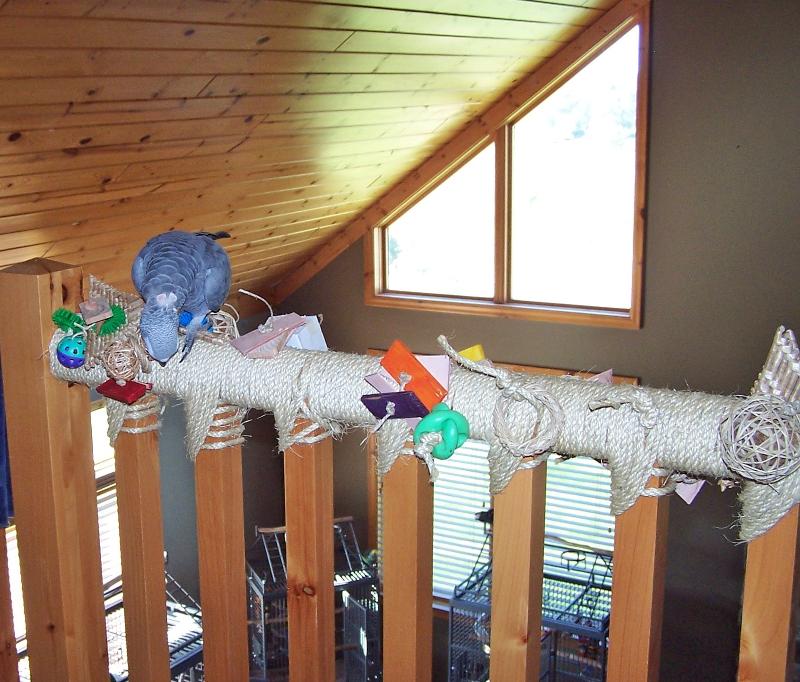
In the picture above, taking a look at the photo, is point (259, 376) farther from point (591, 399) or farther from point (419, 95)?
point (419, 95)

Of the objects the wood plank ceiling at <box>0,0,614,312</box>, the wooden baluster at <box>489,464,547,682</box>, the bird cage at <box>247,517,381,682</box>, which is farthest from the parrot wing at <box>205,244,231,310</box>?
the bird cage at <box>247,517,381,682</box>

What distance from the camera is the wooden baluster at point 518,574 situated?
74 centimetres

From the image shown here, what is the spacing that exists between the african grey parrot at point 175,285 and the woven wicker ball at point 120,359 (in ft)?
0.15

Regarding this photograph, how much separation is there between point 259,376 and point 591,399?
1.07 feet

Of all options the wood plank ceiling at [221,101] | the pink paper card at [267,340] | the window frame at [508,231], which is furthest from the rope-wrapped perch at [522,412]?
the window frame at [508,231]

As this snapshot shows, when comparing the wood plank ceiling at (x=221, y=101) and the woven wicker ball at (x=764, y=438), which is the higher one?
the wood plank ceiling at (x=221, y=101)

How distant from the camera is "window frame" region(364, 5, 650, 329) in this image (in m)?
3.57

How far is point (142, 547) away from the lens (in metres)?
0.96

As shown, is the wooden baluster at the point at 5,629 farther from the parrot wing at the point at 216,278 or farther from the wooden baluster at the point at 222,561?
the parrot wing at the point at 216,278

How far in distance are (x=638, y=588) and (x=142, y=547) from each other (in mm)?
543

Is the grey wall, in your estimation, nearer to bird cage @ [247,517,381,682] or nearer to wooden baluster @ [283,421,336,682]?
bird cage @ [247,517,381,682]

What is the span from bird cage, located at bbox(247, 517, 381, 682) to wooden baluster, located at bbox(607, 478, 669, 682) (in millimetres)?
2758

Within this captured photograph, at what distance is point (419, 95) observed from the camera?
9.91 feet

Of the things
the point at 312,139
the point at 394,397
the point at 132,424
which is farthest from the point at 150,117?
the point at 394,397
